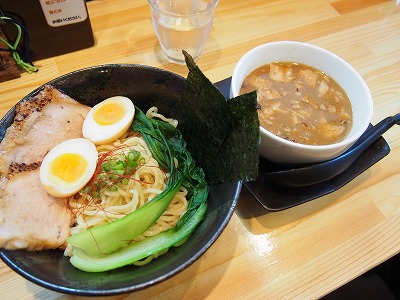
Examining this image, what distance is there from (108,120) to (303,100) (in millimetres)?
715

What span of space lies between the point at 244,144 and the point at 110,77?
55 cm

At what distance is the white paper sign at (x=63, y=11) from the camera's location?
1.46 metres

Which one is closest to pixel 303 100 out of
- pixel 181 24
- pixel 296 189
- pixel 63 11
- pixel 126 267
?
pixel 296 189

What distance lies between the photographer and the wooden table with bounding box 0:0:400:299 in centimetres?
111

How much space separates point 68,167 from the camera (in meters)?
1.09

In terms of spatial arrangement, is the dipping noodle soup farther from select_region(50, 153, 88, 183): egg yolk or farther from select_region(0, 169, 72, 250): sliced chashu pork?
select_region(0, 169, 72, 250): sliced chashu pork

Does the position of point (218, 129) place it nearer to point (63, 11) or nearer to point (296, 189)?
point (296, 189)

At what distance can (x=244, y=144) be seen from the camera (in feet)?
3.25

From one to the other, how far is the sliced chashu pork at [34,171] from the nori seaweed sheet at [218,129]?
0.39 meters

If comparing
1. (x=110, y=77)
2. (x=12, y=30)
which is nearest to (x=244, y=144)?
(x=110, y=77)

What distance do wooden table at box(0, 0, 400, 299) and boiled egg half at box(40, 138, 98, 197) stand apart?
1.02ft

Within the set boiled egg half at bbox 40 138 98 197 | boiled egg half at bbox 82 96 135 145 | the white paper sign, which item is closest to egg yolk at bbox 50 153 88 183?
boiled egg half at bbox 40 138 98 197

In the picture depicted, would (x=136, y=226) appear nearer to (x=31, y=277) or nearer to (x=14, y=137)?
(x=31, y=277)

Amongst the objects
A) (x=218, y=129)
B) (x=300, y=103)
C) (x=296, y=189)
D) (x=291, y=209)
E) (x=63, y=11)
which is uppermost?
(x=63, y=11)
